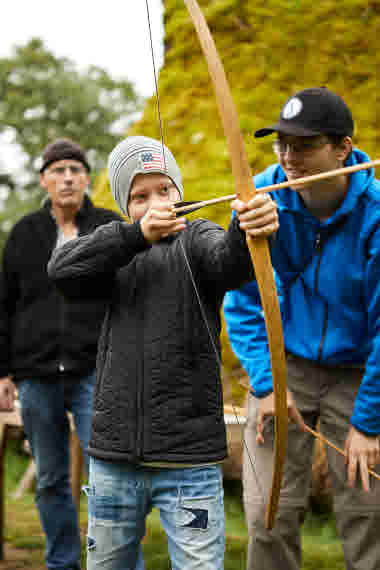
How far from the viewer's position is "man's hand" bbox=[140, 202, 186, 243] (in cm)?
125

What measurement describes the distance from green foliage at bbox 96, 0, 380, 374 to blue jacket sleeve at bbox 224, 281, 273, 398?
217 millimetres

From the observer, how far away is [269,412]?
67.1 inches

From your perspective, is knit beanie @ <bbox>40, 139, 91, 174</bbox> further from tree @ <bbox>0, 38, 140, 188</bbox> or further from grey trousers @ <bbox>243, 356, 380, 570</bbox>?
tree @ <bbox>0, 38, 140, 188</bbox>

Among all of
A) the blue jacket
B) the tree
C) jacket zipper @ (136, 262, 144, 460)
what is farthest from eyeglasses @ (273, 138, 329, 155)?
the tree

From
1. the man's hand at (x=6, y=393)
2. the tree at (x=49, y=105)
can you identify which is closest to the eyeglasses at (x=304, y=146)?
the man's hand at (x=6, y=393)

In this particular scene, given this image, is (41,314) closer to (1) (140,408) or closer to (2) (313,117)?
(1) (140,408)

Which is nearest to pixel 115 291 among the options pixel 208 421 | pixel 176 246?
pixel 176 246

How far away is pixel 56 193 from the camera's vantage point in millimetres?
2436

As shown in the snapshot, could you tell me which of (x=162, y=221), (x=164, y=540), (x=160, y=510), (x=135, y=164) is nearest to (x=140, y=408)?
(x=160, y=510)

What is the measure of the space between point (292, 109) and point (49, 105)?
41.8 feet

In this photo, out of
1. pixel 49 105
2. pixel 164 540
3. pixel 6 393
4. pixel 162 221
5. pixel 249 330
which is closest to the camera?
pixel 162 221

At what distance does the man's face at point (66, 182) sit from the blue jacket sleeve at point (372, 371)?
3.91 feet

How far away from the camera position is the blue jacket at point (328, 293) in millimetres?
1601

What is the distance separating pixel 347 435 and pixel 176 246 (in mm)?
681
